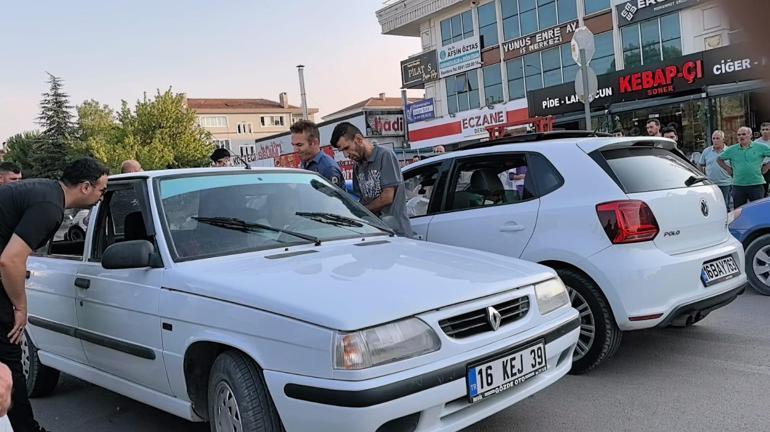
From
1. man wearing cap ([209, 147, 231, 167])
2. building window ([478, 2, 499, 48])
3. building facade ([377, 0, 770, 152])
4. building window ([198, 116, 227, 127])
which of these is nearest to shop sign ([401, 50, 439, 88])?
building facade ([377, 0, 770, 152])

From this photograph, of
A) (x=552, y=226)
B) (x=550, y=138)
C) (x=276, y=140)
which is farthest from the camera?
(x=276, y=140)

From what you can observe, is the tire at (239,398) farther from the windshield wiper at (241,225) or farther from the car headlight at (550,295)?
the car headlight at (550,295)

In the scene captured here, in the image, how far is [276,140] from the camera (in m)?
39.8

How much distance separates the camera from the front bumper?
8.04ft

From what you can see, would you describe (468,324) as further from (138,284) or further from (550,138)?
(550,138)

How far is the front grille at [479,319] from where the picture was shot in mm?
2715

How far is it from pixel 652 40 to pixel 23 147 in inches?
2447

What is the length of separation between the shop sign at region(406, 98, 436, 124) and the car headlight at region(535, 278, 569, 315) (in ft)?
94.2

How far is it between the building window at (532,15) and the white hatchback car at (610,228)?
23.8m

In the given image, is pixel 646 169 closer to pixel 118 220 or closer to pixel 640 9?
pixel 118 220

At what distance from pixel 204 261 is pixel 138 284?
41 cm

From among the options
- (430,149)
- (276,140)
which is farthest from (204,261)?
(276,140)

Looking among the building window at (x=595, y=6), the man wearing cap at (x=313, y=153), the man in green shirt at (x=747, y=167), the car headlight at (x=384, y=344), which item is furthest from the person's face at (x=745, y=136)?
the building window at (x=595, y=6)

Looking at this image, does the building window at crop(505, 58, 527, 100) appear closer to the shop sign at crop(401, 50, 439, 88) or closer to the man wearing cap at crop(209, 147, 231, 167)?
the shop sign at crop(401, 50, 439, 88)
